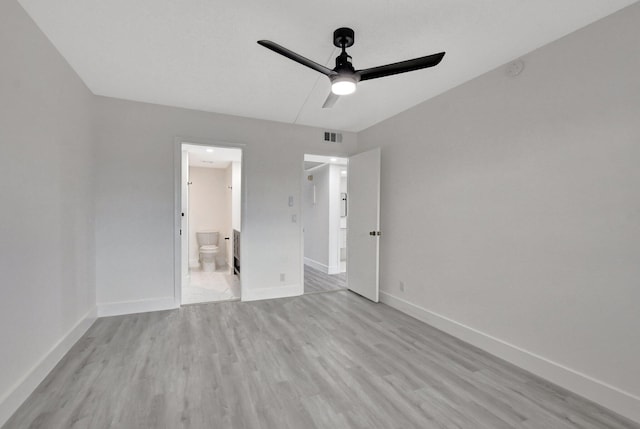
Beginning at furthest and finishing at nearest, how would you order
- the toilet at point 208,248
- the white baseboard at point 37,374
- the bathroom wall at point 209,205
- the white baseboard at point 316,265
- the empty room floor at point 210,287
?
the bathroom wall at point 209,205 → the white baseboard at point 316,265 → the toilet at point 208,248 → the empty room floor at point 210,287 → the white baseboard at point 37,374

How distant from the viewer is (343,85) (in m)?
2.00

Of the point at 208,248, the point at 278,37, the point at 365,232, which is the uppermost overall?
the point at 278,37

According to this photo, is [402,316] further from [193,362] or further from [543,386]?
[193,362]

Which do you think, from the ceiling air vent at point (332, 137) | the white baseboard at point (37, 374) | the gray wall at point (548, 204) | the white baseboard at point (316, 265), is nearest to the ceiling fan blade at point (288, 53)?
the gray wall at point (548, 204)

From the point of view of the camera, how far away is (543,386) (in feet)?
6.73

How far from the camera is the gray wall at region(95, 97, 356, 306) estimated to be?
330cm

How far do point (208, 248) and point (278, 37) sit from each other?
463cm

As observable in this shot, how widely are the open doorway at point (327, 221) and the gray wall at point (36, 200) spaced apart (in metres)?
3.33

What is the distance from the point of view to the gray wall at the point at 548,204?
1802 millimetres

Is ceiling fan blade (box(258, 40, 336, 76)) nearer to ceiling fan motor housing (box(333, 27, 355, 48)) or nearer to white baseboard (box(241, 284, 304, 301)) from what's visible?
ceiling fan motor housing (box(333, 27, 355, 48))

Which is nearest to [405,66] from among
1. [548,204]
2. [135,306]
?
[548,204]

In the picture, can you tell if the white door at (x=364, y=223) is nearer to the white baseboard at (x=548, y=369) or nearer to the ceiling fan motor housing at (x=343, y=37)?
the white baseboard at (x=548, y=369)

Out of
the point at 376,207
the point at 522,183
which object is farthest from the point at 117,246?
the point at 522,183

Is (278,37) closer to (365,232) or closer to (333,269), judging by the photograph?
(365,232)
